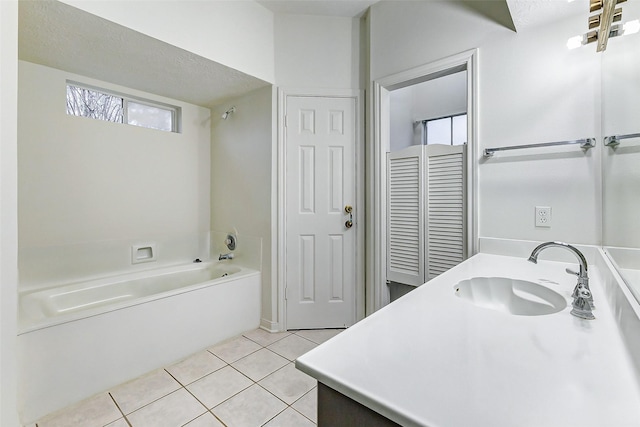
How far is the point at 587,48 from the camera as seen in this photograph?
1.45 meters

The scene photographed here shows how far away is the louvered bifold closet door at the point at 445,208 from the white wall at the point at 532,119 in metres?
0.13

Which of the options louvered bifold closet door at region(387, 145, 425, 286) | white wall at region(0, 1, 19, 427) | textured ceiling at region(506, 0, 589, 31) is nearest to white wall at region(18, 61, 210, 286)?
white wall at region(0, 1, 19, 427)

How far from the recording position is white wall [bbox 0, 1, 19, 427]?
117 cm

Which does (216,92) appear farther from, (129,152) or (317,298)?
(317,298)

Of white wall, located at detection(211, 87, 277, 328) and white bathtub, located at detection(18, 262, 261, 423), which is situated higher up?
white wall, located at detection(211, 87, 277, 328)

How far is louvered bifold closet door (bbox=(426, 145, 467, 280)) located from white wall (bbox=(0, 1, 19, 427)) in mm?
Answer: 2225

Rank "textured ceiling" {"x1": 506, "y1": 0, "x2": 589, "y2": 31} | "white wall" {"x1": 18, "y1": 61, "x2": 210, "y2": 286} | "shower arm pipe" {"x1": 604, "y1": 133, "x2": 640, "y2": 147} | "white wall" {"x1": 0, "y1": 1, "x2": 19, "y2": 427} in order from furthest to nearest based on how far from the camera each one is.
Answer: "white wall" {"x1": 18, "y1": 61, "x2": 210, "y2": 286}
"textured ceiling" {"x1": 506, "y1": 0, "x2": 589, "y2": 31}
"white wall" {"x1": 0, "y1": 1, "x2": 19, "y2": 427}
"shower arm pipe" {"x1": 604, "y1": 133, "x2": 640, "y2": 147}

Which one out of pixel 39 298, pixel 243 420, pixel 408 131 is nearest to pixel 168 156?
pixel 39 298

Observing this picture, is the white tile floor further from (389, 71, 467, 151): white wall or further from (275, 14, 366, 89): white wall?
(389, 71, 467, 151): white wall

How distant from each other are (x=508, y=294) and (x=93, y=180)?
293 cm

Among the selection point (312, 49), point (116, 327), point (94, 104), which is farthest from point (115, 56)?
point (116, 327)

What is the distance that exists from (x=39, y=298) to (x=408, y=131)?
13.6 ft

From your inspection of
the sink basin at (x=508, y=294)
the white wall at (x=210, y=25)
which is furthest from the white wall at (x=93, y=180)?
the sink basin at (x=508, y=294)

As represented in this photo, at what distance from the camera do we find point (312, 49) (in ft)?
8.10
